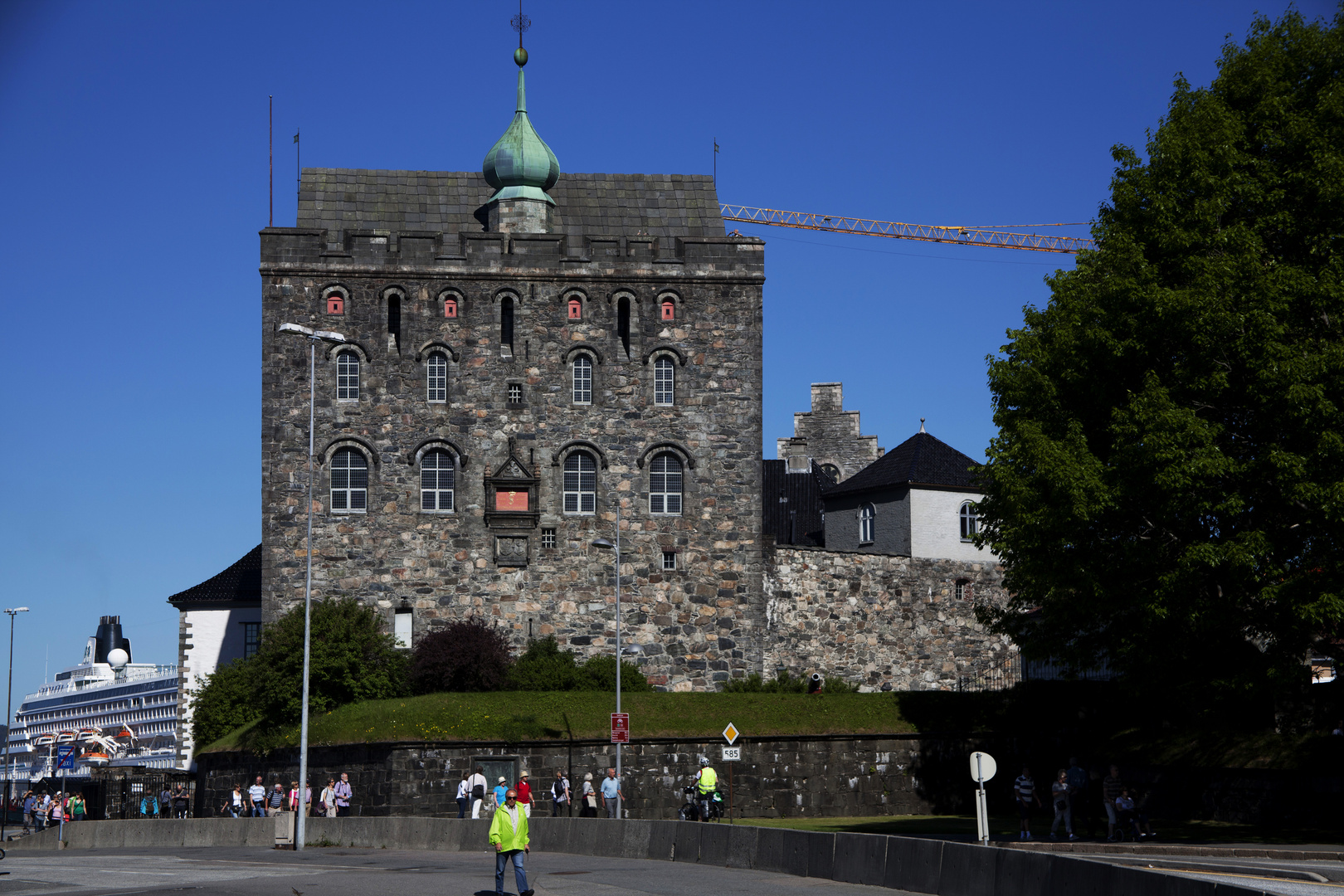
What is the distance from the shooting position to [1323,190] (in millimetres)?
26297

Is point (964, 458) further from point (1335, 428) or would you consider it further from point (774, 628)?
point (1335, 428)

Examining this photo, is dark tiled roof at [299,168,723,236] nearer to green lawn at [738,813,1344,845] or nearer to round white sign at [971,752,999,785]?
green lawn at [738,813,1344,845]

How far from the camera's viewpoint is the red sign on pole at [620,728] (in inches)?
1521

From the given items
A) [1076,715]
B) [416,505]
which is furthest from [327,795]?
[1076,715]

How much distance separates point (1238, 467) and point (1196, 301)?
298 cm

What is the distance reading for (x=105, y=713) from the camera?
14375cm

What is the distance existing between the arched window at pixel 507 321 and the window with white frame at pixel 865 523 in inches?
638

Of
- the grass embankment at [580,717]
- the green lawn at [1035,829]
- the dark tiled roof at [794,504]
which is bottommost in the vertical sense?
the green lawn at [1035,829]

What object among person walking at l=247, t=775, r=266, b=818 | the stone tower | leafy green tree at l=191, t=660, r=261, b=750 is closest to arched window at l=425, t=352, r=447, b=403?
the stone tower

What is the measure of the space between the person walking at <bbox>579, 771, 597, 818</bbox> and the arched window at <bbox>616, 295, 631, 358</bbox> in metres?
14.7

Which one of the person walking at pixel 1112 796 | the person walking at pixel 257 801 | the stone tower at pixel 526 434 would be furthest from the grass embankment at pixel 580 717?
the person walking at pixel 1112 796

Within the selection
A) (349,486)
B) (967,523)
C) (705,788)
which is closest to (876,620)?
(967,523)

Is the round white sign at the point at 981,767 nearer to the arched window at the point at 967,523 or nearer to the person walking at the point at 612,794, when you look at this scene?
the person walking at the point at 612,794

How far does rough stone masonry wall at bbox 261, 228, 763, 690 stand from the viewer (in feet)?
155
